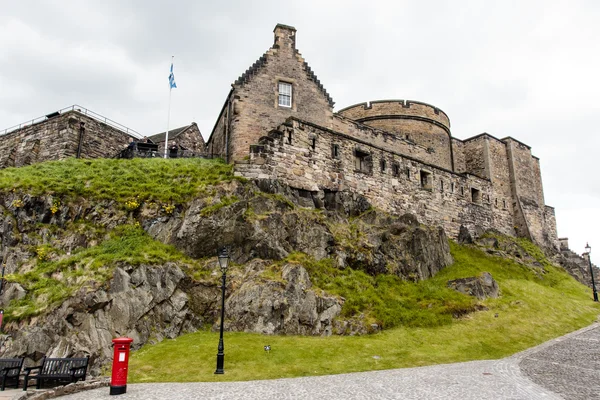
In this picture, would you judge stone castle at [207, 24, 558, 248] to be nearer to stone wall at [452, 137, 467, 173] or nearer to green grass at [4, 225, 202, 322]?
stone wall at [452, 137, 467, 173]

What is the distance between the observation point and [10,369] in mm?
10930

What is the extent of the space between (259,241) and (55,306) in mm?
7514

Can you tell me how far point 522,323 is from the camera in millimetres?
18016

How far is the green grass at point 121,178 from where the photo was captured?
18.6 meters

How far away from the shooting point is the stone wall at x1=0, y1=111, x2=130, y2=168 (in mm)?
25891

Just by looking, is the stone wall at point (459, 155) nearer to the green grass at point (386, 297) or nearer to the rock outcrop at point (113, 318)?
the green grass at point (386, 297)

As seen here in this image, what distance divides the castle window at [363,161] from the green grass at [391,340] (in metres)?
7.12

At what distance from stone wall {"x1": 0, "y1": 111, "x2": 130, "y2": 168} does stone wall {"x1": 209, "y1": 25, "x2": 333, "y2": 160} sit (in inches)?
316

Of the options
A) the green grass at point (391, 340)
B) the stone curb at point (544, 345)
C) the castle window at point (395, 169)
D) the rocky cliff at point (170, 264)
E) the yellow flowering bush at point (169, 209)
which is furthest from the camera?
the castle window at point (395, 169)

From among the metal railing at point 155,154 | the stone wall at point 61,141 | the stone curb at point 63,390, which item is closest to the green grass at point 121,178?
the metal railing at point 155,154

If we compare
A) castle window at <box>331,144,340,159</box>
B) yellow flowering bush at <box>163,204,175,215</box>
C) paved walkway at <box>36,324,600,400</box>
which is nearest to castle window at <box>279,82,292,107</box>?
castle window at <box>331,144,340,159</box>

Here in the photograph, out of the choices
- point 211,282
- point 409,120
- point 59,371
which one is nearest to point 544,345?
point 211,282

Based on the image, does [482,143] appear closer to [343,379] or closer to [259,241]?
[259,241]

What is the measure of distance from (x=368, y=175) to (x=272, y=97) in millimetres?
7095
